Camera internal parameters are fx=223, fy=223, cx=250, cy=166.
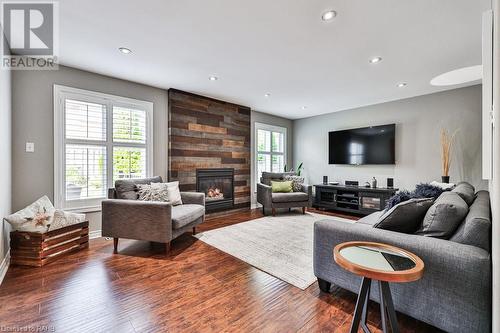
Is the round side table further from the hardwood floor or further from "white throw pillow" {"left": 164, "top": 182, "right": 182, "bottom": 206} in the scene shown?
"white throw pillow" {"left": 164, "top": 182, "right": 182, "bottom": 206}

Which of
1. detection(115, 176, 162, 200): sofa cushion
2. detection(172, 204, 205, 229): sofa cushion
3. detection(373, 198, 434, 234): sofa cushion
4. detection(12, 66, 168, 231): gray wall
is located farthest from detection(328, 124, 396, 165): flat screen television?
detection(12, 66, 168, 231): gray wall

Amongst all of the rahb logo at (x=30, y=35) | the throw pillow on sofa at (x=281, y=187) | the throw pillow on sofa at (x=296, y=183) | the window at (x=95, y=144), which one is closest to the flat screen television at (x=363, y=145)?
the throw pillow on sofa at (x=296, y=183)

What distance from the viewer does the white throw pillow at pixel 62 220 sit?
97.7 inches

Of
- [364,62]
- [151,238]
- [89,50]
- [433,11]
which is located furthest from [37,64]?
[433,11]

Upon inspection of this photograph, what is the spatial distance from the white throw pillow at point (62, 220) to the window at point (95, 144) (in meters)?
0.46

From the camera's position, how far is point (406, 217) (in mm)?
1570

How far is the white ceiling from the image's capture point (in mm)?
1865

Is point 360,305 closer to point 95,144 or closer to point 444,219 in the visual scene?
point 444,219

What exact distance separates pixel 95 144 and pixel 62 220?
1164 mm

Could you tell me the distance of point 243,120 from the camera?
16.7 feet

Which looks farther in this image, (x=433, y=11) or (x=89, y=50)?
(x=89, y=50)

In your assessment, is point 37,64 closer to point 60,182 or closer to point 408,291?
point 60,182

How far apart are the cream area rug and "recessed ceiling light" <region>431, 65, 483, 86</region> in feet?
8.79

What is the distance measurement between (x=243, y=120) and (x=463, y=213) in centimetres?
418
